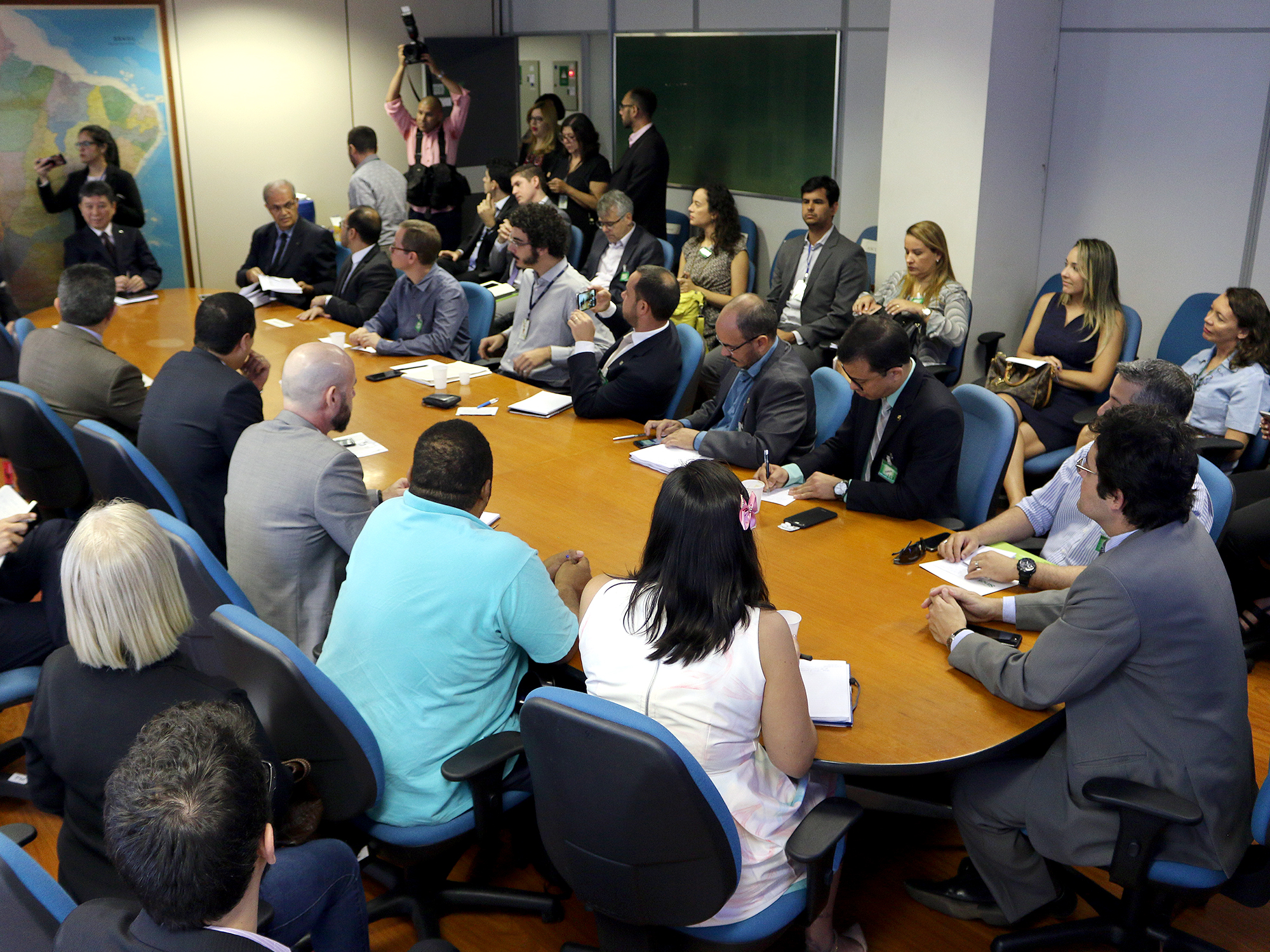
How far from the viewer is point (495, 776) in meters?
2.39

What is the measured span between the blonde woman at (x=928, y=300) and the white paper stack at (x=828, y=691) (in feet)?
10.5

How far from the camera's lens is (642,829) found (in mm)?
1911

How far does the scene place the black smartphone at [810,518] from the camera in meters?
3.27

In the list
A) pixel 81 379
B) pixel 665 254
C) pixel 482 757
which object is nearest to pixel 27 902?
pixel 482 757

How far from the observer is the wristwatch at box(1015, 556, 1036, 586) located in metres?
2.78

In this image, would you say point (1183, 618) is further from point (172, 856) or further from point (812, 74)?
point (812, 74)

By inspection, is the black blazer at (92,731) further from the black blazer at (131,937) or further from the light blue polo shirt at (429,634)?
the black blazer at (131,937)

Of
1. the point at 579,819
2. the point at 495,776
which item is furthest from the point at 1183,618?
the point at 495,776

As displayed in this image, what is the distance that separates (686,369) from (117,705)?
2.90 m

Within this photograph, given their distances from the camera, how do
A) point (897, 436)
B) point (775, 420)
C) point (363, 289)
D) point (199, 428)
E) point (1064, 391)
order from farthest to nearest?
point (363, 289), point (1064, 391), point (775, 420), point (199, 428), point (897, 436)

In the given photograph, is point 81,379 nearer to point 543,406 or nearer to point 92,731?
point 543,406

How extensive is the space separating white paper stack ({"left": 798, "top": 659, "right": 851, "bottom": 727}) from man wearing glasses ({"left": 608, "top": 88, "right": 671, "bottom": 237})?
5413 mm

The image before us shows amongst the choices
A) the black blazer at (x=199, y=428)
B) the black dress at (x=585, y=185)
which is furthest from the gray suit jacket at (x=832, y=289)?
the black blazer at (x=199, y=428)

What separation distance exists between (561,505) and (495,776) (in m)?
1.23
